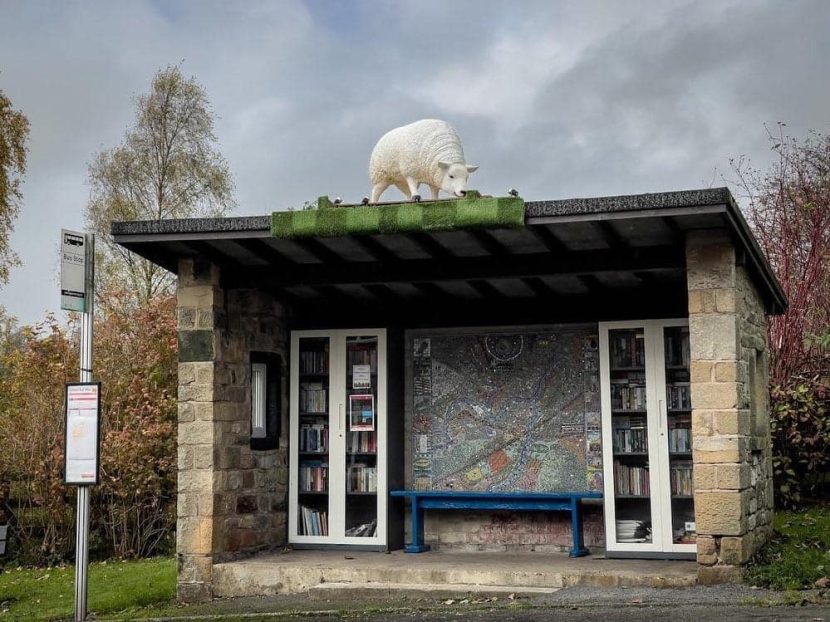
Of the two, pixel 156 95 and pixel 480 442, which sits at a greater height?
pixel 156 95

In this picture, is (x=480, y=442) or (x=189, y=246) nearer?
(x=189, y=246)

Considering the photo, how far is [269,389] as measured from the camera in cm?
1007

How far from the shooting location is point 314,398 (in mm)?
10414

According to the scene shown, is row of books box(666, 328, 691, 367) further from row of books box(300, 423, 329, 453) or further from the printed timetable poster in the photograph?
the printed timetable poster

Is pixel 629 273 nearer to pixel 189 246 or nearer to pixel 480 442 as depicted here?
pixel 480 442

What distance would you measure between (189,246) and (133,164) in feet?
51.6

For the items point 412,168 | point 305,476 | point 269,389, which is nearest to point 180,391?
point 269,389

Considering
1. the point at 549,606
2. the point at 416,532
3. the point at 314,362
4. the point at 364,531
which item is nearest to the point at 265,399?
the point at 314,362

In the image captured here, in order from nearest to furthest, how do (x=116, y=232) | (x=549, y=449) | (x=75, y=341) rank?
(x=116, y=232) < (x=549, y=449) < (x=75, y=341)

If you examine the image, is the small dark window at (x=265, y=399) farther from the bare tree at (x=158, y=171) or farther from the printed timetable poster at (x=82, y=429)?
the bare tree at (x=158, y=171)

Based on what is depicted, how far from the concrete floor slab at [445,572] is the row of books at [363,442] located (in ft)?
3.44

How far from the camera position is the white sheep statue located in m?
8.88

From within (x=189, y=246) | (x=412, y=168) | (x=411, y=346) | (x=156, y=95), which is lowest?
(x=411, y=346)

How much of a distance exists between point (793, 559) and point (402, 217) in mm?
4024
